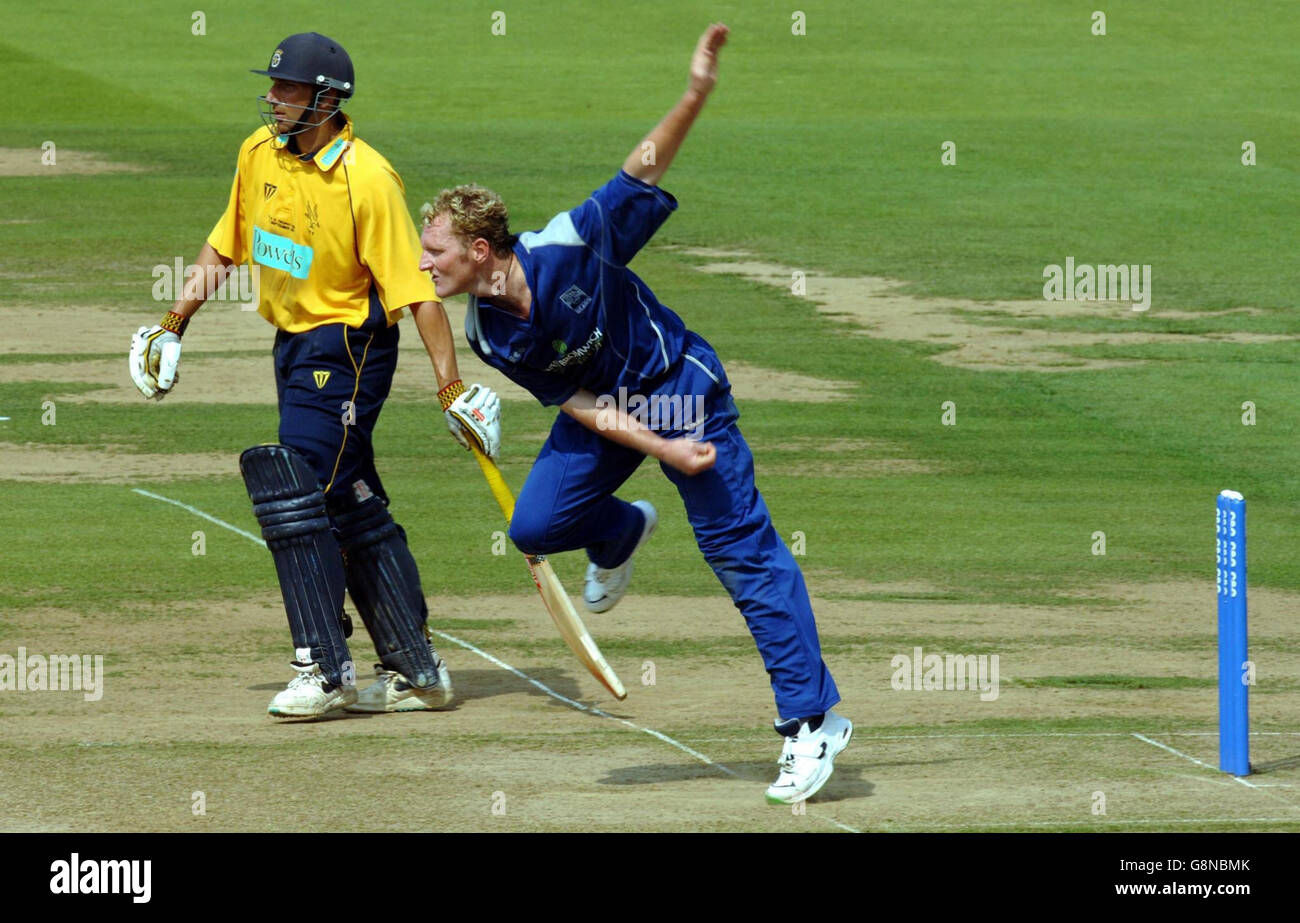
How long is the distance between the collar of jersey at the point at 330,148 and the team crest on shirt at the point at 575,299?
1.56 metres

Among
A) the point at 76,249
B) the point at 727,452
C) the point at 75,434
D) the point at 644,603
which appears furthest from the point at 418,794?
the point at 76,249

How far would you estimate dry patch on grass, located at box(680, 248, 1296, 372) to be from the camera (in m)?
18.1

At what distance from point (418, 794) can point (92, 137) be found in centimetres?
2595

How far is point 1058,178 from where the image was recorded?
27734mm

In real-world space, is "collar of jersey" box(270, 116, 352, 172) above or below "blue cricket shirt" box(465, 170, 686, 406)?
above

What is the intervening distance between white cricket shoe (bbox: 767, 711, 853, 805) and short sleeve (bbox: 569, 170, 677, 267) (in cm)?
163

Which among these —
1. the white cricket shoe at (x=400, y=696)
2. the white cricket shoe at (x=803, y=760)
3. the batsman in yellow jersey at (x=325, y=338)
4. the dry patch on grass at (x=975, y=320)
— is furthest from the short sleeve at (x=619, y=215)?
the dry patch on grass at (x=975, y=320)

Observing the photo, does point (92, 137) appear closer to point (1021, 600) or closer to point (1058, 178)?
point (1058, 178)

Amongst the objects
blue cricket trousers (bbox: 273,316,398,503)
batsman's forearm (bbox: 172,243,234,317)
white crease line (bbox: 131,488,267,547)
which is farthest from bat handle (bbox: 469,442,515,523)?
white crease line (bbox: 131,488,267,547)

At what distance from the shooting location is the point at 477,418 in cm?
758

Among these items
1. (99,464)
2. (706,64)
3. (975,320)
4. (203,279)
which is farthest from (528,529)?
Result: (975,320)

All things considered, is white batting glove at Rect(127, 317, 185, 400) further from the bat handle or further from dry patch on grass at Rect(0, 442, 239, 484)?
dry patch on grass at Rect(0, 442, 239, 484)

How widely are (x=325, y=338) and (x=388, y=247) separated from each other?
42 centimetres

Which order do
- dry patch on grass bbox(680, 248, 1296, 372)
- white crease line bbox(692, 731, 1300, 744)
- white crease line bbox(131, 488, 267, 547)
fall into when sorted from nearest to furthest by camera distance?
white crease line bbox(692, 731, 1300, 744) < white crease line bbox(131, 488, 267, 547) < dry patch on grass bbox(680, 248, 1296, 372)
